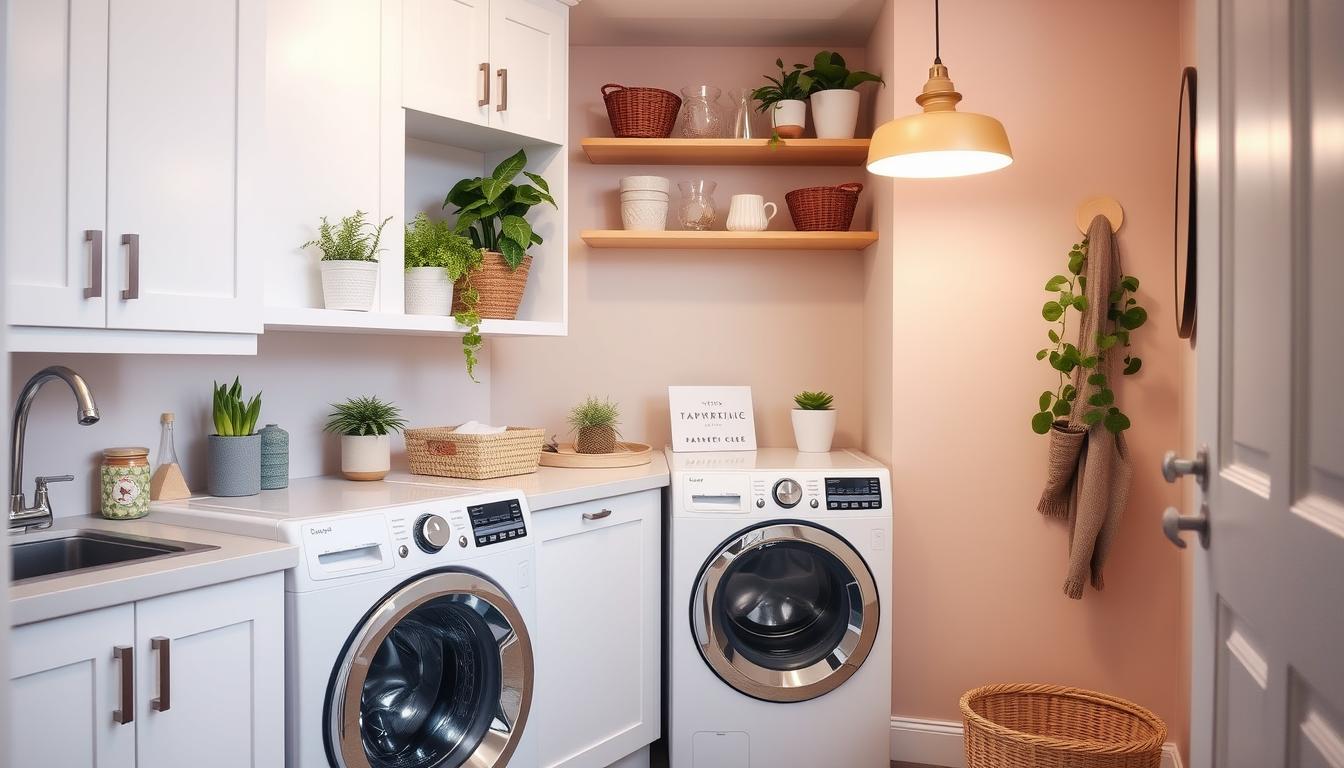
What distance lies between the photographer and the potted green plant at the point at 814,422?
314 centimetres

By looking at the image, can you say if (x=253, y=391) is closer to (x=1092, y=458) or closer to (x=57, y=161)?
(x=57, y=161)

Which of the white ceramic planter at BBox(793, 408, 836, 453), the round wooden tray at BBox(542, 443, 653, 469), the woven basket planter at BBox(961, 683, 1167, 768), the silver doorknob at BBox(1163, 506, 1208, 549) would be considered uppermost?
the white ceramic planter at BBox(793, 408, 836, 453)

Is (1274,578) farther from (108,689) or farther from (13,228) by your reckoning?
(13,228)

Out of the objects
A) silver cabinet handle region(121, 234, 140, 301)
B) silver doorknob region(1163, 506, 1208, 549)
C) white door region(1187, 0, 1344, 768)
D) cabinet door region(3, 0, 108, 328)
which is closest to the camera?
white door region(1187, 0, 1344, 768)

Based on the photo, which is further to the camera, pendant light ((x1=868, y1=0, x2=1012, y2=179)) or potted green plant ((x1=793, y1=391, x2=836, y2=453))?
potted green plant ((x1=793, y1=391, x2=836, y2=453))

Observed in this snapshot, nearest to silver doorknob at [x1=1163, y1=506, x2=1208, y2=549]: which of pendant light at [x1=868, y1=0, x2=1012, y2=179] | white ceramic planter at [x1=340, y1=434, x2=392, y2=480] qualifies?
pendant light at [x1=868, y1=0, x2=1012, y2=179]

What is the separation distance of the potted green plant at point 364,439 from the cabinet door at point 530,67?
2.87 feet

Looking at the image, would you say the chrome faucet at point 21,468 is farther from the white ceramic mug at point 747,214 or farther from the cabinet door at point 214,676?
the white ceramic mug at point 747,214

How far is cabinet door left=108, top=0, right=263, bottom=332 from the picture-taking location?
1740mm

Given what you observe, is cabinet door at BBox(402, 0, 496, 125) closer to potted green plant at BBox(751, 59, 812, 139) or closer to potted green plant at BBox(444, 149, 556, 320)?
potted green plant at BBox(444, 149, 556, 320)

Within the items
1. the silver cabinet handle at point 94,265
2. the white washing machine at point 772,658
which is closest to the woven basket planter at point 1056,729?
the white washing machine at point 772,658

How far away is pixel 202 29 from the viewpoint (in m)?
1.86

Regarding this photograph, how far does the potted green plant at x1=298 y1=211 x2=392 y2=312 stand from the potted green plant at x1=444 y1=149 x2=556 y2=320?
37 cm

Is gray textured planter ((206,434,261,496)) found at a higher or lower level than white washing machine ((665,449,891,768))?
higher
